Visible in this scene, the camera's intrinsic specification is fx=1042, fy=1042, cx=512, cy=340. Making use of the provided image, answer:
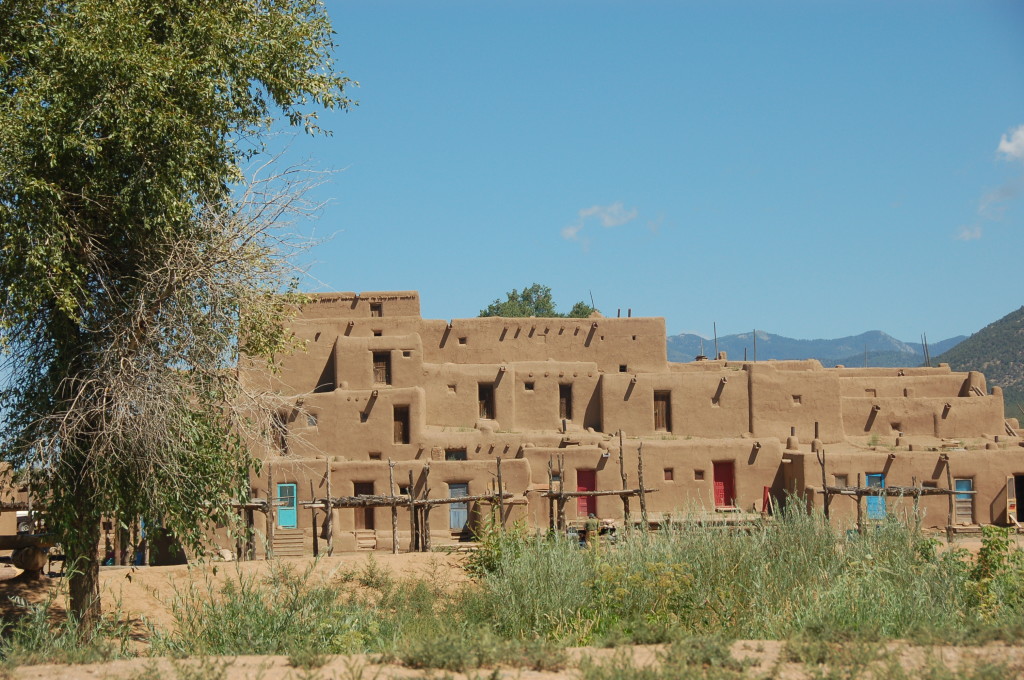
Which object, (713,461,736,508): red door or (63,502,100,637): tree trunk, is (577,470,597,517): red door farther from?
(63,502,100,637): tree trunk

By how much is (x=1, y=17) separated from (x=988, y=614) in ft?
41.6

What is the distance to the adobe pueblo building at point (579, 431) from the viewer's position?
85.3ft

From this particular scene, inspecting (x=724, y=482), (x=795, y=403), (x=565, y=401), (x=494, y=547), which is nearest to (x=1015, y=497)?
(x=795, y=403)

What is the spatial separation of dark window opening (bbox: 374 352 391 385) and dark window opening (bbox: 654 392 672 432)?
7988 mm

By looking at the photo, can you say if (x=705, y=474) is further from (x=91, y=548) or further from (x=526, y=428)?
(x=91, y=548)

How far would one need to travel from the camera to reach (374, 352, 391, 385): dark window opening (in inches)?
1188

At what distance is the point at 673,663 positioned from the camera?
8.68 metres

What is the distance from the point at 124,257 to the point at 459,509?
15.3m

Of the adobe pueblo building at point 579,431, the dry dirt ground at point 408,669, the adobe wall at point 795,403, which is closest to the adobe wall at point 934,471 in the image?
the adobe pueblo building at point 579,431

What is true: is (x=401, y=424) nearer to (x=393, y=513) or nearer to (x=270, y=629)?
(x=393, y=513)

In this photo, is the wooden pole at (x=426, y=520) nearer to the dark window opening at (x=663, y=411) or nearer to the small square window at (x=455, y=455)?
the small square window at (x=455, y=455)

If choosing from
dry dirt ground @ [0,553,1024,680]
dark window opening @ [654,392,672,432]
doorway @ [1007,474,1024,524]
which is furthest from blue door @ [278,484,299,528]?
doorway @ [1007,474,1024,524]

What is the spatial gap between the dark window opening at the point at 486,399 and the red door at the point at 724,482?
674 cm

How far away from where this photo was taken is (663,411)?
3123cm
